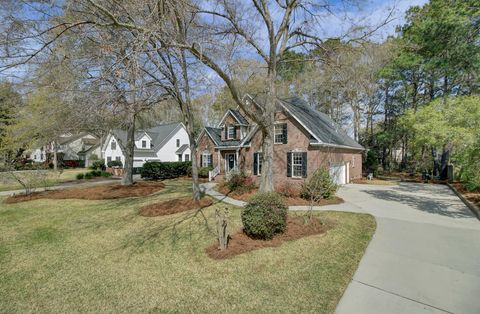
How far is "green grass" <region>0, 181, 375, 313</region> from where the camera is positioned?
382 centimetres

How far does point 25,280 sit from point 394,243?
8.26m

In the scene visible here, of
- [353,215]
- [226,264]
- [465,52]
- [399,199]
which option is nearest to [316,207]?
[353,215]

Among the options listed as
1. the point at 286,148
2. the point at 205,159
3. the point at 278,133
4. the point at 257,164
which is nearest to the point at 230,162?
the point at 205,159

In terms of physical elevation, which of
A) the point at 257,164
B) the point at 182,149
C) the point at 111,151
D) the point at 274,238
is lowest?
the point at 274,238

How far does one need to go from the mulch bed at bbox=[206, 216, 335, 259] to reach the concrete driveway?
150cm

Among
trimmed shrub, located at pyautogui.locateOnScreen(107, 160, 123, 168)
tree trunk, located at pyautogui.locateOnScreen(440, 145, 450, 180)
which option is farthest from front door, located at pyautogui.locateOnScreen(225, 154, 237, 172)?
trimmed shrub, located at pyautogui.locateOnScreen(107, 160, 123, 168)

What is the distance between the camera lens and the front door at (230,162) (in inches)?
809

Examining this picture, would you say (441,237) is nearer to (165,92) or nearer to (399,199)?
(399,199)

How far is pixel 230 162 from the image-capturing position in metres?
20.9

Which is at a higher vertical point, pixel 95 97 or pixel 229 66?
pixel 229 66

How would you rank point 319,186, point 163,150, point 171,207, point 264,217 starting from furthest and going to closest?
point 163,150 → point 319,186 → point 171,207 → point 264,217

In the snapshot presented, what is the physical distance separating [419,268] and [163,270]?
5.14 m

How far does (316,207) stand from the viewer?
1052 cm

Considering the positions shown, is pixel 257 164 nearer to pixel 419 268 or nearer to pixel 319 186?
pixel 319 186
